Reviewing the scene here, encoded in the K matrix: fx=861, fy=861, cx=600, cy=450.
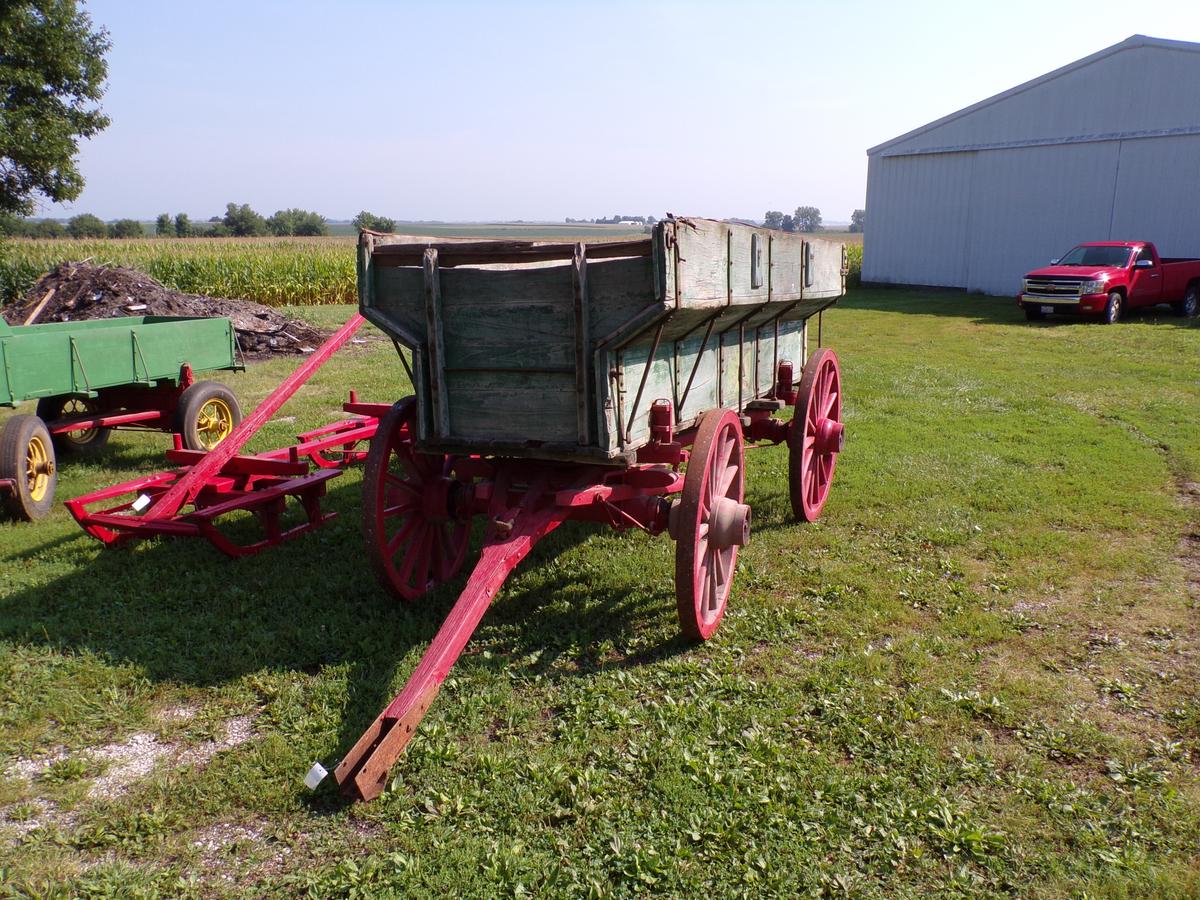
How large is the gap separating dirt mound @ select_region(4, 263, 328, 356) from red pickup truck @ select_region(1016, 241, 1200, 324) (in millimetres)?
14639

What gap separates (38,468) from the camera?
245 inches

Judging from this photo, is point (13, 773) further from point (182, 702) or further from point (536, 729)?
point (536, 729)

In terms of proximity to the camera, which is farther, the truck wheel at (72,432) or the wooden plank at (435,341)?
the truck wheel at (72,432)

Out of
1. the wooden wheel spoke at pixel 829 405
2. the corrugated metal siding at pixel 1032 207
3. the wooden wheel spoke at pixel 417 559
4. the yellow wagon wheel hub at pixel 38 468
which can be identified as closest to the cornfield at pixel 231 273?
the yellow wagon wheel hub at pixel 38 468

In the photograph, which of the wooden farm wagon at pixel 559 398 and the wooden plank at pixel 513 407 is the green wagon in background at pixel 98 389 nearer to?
the wooden farm wagon at pixel 559 398

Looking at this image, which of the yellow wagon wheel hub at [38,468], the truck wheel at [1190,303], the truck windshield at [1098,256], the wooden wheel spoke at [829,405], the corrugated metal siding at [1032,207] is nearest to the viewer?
the yellow wagon wheel hub at [38,468]

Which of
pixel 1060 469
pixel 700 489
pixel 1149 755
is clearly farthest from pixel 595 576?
pixel 1060 469

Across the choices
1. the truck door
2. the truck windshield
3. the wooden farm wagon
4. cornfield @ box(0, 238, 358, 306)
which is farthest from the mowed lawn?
cornfield @ box(0, 238, 358, 306)

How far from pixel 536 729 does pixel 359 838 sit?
0.89 metres

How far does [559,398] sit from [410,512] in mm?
1294

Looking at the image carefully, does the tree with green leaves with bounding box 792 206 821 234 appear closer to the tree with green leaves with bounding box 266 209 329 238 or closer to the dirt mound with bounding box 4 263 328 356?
the tree with green leaves with bounding box 266 209 329 238

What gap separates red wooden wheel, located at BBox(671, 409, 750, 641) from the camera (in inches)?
155

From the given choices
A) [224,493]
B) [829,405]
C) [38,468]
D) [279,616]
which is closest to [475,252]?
[279,616]

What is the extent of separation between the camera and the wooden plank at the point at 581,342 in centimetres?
366
